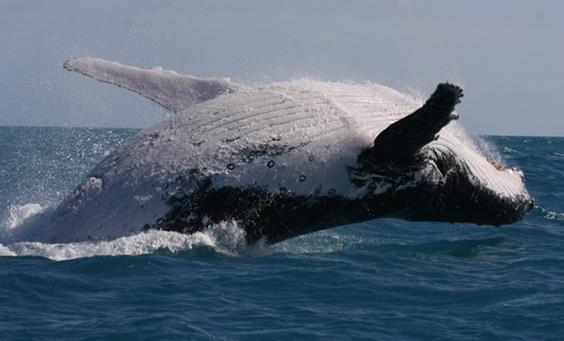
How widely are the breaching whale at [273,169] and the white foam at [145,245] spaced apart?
0.09 m

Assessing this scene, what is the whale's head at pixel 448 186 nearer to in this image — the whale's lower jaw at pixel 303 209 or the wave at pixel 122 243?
the whale's lower jaw at pixel 303 209

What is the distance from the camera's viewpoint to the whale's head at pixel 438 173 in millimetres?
8875

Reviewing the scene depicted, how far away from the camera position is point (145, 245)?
946 cm

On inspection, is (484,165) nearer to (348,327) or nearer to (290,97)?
(290,97)

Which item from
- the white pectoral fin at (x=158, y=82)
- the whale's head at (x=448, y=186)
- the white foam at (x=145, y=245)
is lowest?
the white foam at (x=145, y=245)

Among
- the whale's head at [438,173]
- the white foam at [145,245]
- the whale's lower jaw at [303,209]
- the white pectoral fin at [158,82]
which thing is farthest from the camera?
the white pectoral fin at [158,82]

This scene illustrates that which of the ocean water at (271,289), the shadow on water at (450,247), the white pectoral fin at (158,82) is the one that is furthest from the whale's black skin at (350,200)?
the white pectoral fin at (158,82)

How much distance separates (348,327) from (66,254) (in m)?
3.34

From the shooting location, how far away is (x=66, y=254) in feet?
30.9

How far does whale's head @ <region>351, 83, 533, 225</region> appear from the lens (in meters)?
8.88

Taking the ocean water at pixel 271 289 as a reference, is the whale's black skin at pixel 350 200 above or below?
above

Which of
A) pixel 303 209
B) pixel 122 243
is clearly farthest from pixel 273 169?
pixel 122 243

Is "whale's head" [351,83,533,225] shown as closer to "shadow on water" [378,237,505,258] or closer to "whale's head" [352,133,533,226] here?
"whale's head" [352,133,533,226]

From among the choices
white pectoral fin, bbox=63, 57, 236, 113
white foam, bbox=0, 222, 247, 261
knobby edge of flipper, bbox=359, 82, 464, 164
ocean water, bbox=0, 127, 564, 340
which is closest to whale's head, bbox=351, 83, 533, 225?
knobby edge of flipper, bbox=359, 82, 464, 164
